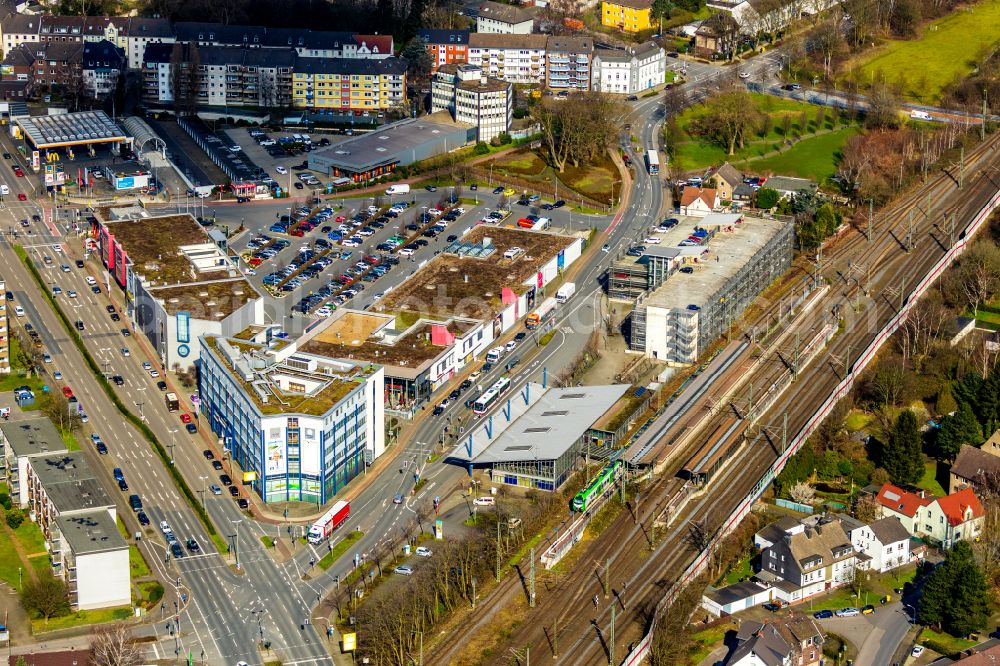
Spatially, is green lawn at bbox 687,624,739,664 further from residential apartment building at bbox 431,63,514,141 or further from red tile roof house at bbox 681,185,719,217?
residential apartment building at bbox 431,63,514,141

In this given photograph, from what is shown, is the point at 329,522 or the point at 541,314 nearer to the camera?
the point at 329,522

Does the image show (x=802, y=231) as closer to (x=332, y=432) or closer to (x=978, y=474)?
(x=978, y=474)

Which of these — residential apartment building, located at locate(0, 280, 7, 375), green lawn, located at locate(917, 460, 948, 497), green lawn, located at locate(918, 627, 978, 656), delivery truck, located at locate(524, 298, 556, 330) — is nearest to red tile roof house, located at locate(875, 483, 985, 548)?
green lawn, located at locate(917, 460, 948, 497)

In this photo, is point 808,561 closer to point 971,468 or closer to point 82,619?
point 971,468

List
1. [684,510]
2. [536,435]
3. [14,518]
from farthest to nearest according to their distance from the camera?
[536,435] < [684,510] < [14,518]

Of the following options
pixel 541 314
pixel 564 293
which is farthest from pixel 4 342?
pixel 564 293
